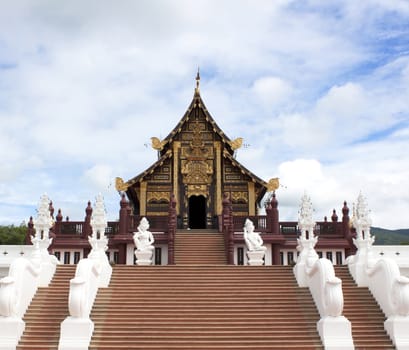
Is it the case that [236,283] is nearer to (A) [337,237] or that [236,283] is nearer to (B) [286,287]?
(B) [286,287]

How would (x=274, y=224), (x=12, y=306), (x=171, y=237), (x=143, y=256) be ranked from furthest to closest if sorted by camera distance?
(x=274, y=224) → (x=171, y=237) → (x=143, y=256) → (x=12, y=306)

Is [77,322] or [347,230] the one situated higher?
[347,230]

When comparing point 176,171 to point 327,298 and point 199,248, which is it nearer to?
point 199,248

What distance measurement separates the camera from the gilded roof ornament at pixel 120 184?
2869 cm

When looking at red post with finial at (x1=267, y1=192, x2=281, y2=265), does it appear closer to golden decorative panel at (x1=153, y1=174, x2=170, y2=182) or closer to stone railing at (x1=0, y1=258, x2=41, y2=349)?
golden decorative panel at (x1=153, y1=174, x2=170, y2=182)

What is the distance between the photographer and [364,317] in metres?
13.3

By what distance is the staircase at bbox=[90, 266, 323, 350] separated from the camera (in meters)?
12.3

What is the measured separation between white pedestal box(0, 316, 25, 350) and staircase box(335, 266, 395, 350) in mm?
7998

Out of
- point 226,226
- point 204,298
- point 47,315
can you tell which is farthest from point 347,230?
point 47,315

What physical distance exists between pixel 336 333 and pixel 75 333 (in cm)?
614

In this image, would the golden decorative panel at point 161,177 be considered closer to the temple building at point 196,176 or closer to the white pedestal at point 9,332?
the temple building at point 196,176

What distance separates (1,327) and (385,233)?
123 meters

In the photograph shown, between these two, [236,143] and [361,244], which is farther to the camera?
[236,143]

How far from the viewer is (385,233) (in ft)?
409
